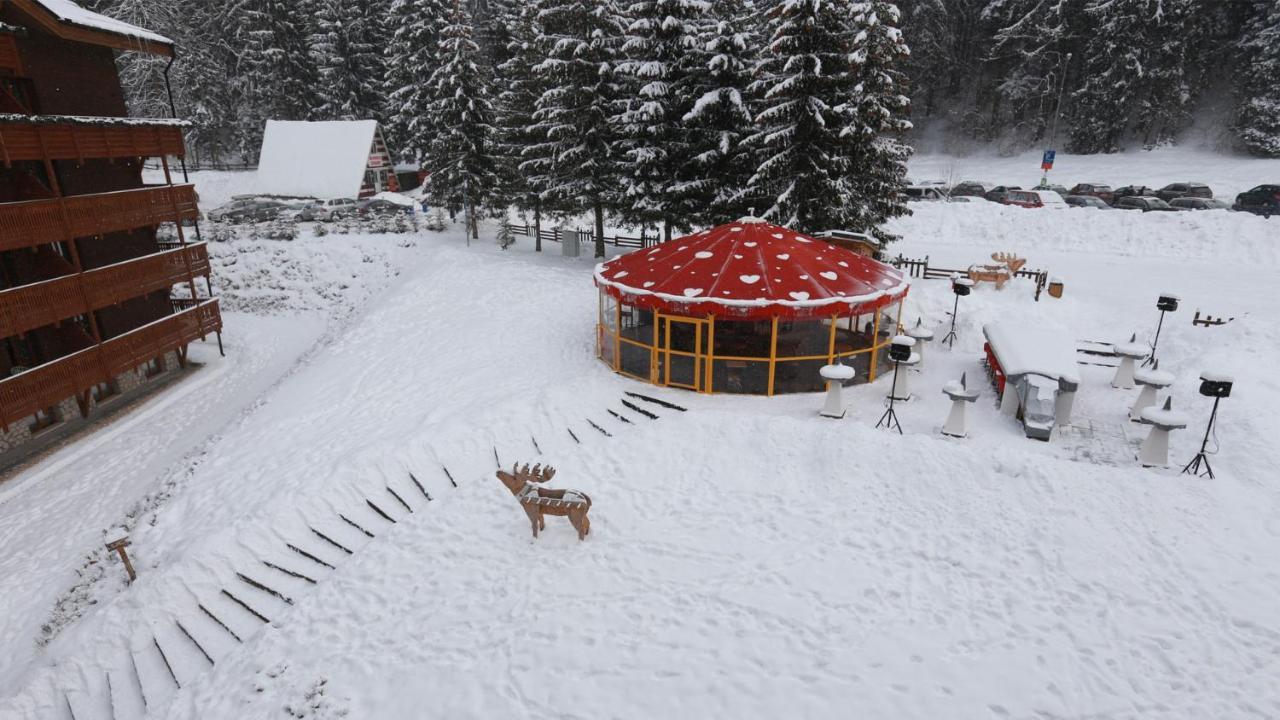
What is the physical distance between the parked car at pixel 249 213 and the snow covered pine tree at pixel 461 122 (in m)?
12.4

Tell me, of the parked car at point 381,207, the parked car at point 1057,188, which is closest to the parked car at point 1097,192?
the parked car at point 1057,188

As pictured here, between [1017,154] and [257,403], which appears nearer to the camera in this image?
[257,403]

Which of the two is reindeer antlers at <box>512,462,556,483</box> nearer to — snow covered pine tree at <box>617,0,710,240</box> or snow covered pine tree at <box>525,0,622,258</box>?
snow covered pine tree at <box>617,0,710,240</box>

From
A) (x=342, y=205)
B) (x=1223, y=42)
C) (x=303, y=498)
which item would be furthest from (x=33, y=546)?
(x=1223, y=42)

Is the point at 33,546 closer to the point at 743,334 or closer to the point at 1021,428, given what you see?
the point at 743,334

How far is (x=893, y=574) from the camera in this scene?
9594 mm

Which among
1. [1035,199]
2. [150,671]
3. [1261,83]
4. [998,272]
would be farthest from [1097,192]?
[150,671]

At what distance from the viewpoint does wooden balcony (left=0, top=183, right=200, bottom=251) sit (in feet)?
48.2

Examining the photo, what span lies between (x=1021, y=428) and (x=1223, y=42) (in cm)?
4918

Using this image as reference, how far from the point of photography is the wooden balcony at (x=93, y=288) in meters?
14.8

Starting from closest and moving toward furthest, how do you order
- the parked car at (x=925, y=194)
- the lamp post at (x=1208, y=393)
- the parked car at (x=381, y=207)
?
the lamp post at (x=1208, y=393)
the parked car at (x=925, y=194)
the parked car at (x=381, y=207)

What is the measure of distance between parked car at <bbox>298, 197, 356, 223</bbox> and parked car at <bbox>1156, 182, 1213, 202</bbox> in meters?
46.0

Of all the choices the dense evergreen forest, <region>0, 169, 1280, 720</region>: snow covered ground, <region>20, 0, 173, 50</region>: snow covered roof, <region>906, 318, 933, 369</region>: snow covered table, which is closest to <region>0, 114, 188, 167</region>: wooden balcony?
<region>20, 0, 173, 50</region>: snow covered roof

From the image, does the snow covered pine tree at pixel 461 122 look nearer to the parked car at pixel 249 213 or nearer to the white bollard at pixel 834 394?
the parked car at pixel 249 213
